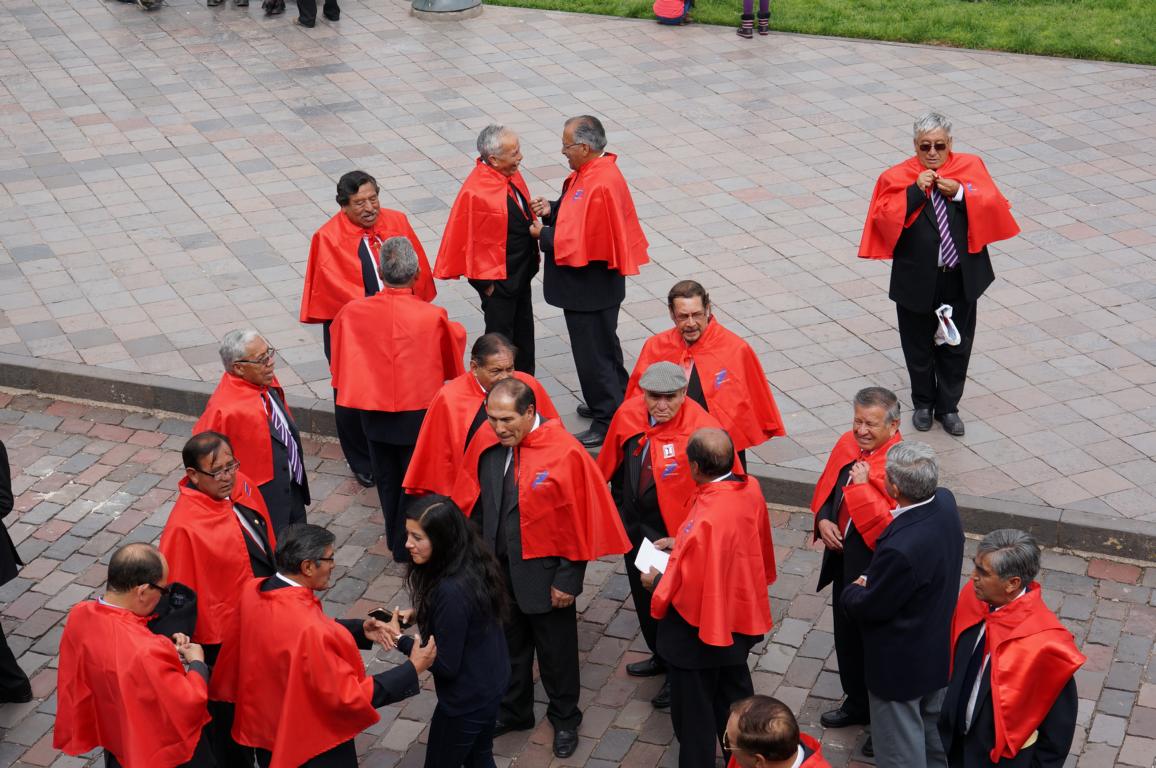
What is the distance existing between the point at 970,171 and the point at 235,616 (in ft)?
18.1

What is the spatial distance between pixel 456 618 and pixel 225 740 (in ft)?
4.48

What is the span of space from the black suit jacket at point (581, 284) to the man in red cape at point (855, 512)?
2764mm

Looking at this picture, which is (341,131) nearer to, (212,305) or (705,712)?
(212,305)

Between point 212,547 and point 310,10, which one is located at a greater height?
point 212,547

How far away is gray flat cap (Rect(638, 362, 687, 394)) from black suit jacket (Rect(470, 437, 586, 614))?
0.76m

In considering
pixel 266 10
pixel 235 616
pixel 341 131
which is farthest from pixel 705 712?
pixel 266 10

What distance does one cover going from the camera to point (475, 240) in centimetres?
942

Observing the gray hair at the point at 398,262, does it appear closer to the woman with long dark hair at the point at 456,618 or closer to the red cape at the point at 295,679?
the woman with long dark hair at the point at 456,618

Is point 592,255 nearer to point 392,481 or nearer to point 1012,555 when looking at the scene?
point 392,481

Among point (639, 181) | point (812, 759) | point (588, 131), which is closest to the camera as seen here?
point (812, 759)

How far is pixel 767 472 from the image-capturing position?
897 cm

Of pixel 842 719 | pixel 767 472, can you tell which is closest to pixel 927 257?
pixel 767 472

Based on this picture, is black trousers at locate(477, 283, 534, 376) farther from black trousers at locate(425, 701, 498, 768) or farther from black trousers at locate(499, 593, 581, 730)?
black trousers at locate(425, 701, 498, 768)

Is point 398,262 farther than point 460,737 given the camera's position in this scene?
Yes
